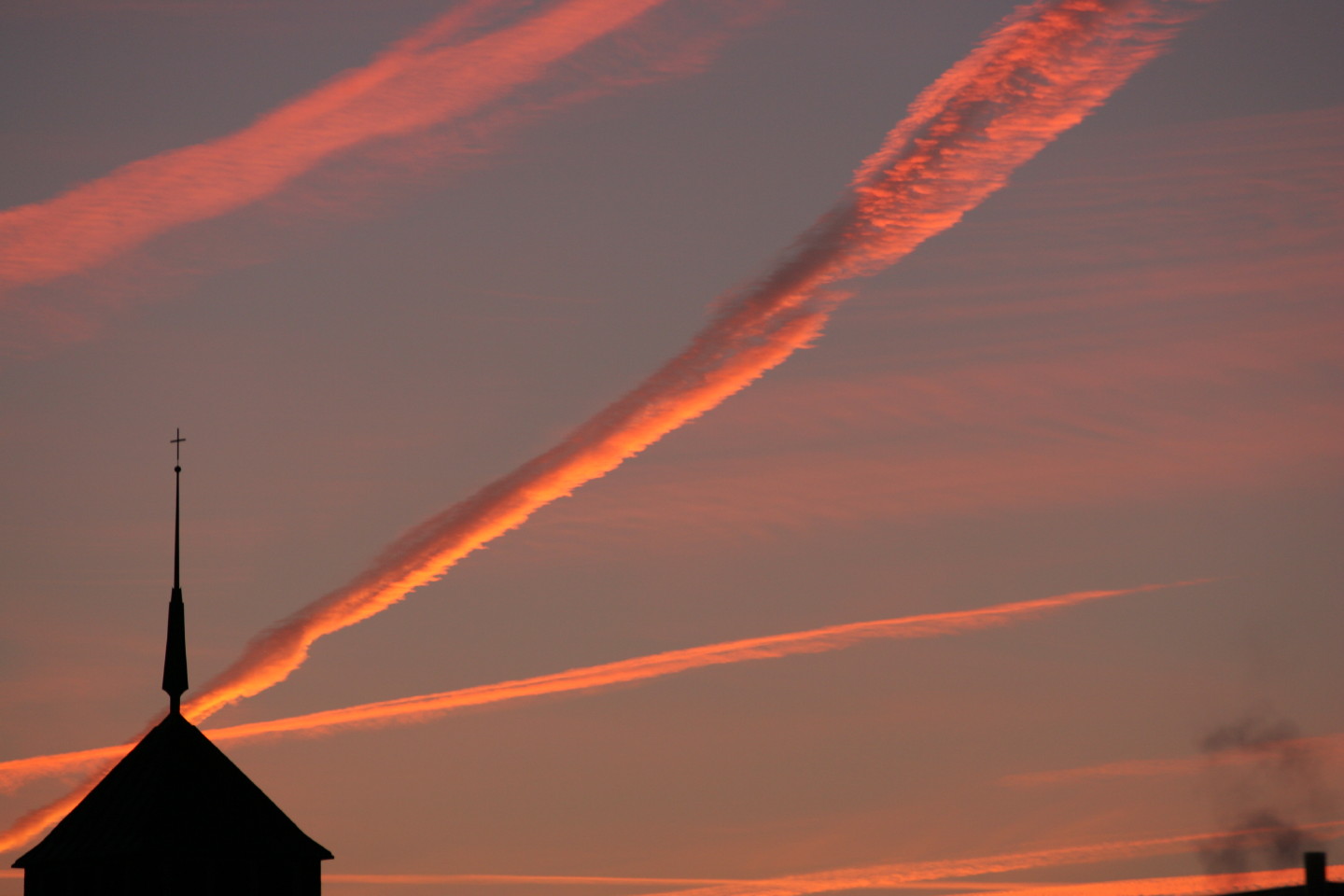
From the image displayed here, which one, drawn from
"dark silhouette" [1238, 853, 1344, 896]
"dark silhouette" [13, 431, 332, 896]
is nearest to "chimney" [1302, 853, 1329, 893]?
"dark silhouette" [1238, 853, 1344, 896]

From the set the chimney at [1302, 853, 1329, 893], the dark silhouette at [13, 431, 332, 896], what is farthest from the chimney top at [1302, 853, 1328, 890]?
the dark silhouette at [13, 431, 332, 896]

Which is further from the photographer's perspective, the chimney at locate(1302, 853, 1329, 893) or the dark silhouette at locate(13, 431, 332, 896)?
the dark silhouette at locate(13, 431, 332, 896)

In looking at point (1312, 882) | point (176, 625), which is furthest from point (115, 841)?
point (1312, 882)

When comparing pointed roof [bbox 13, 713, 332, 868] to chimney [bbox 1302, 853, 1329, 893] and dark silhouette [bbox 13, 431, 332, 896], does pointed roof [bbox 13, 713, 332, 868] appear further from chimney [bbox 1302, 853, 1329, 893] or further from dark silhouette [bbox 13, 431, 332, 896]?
chimney [bbox 1302, 853, 1329, 893]

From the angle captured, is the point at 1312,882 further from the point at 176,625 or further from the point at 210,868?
the point at 176,625

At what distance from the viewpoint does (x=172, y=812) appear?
4109 inches

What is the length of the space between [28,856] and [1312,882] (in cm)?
4991

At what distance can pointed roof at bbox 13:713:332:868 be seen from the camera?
341 ft

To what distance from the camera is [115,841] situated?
340 feet

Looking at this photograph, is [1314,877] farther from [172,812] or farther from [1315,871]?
[172,812]

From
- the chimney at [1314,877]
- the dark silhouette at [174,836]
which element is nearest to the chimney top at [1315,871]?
the chimney at [1314,877]

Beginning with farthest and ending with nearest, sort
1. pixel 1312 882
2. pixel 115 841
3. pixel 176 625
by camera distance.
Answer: pixel 176 625
pixel 115 841
pixel 1312 882

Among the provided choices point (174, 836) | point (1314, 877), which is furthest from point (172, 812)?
point (1314, 877)

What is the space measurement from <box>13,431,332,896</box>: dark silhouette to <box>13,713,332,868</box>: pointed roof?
1.4 inches
